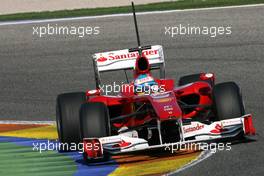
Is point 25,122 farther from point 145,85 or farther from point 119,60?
point 145,85

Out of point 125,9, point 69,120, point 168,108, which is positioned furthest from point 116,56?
point 125,9

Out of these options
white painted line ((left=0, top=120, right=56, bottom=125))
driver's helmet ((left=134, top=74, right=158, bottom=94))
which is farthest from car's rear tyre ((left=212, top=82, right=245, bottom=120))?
white painted line ((left=0, top=120, right=56, bottom=125))

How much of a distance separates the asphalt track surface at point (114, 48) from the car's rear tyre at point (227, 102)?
2.57 ft

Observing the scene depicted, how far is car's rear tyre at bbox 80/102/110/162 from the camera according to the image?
11.6 meters

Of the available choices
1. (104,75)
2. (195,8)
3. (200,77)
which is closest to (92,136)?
(200,77)

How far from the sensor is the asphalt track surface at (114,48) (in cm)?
1662

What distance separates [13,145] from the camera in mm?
13398

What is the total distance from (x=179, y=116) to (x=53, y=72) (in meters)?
7.83

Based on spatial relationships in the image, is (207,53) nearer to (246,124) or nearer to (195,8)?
(195,8)

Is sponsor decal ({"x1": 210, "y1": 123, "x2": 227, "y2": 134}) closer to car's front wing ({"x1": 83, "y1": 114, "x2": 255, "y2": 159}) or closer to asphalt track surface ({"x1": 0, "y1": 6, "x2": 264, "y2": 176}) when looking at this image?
car's front wing ({"x1": 83, "y1": 114, "x2": 255, "y2": 159})

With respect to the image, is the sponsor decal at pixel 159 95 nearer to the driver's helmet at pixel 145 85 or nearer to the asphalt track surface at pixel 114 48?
the driver's helmet at pixel 145 85

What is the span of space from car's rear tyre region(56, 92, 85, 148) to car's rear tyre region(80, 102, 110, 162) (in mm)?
729

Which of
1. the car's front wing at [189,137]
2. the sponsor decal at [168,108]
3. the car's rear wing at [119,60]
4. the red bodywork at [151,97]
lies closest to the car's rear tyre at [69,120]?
the red bodywork at [151,97]

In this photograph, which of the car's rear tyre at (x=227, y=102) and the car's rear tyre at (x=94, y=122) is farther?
the car's rear tyre at (x=227, y=102)
